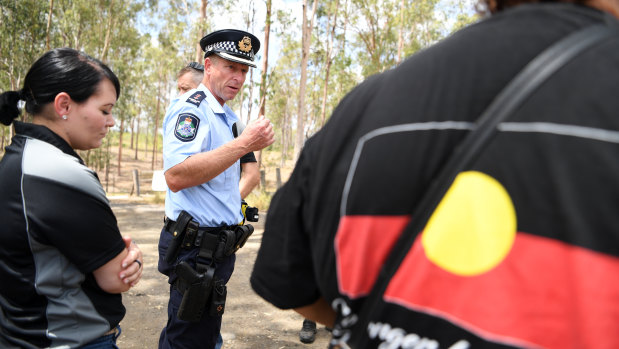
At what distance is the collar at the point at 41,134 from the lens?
1.53 meters

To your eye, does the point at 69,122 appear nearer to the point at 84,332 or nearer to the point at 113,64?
the point at 84,332

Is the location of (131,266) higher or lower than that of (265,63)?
lower

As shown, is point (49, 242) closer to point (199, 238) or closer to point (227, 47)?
point (199, 238)

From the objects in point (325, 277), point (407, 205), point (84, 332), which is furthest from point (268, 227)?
point (84, 332)

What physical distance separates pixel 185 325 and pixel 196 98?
1.26m

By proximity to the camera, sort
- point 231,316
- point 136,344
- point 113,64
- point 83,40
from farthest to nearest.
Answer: point 113,64 < point 83,40 < point 231,316 < point 136,344

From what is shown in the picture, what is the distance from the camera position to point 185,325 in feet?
7.63

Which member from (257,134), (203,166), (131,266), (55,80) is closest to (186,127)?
(203,166)

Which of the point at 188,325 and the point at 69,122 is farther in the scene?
the point at 188,325

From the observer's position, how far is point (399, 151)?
2.29ft

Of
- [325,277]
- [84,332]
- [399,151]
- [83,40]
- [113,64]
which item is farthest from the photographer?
[113,64]

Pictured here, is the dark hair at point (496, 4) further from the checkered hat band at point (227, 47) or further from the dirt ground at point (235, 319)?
the dirt ground at point (235, 319)

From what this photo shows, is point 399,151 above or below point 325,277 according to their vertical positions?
above

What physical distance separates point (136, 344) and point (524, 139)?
3654mm
